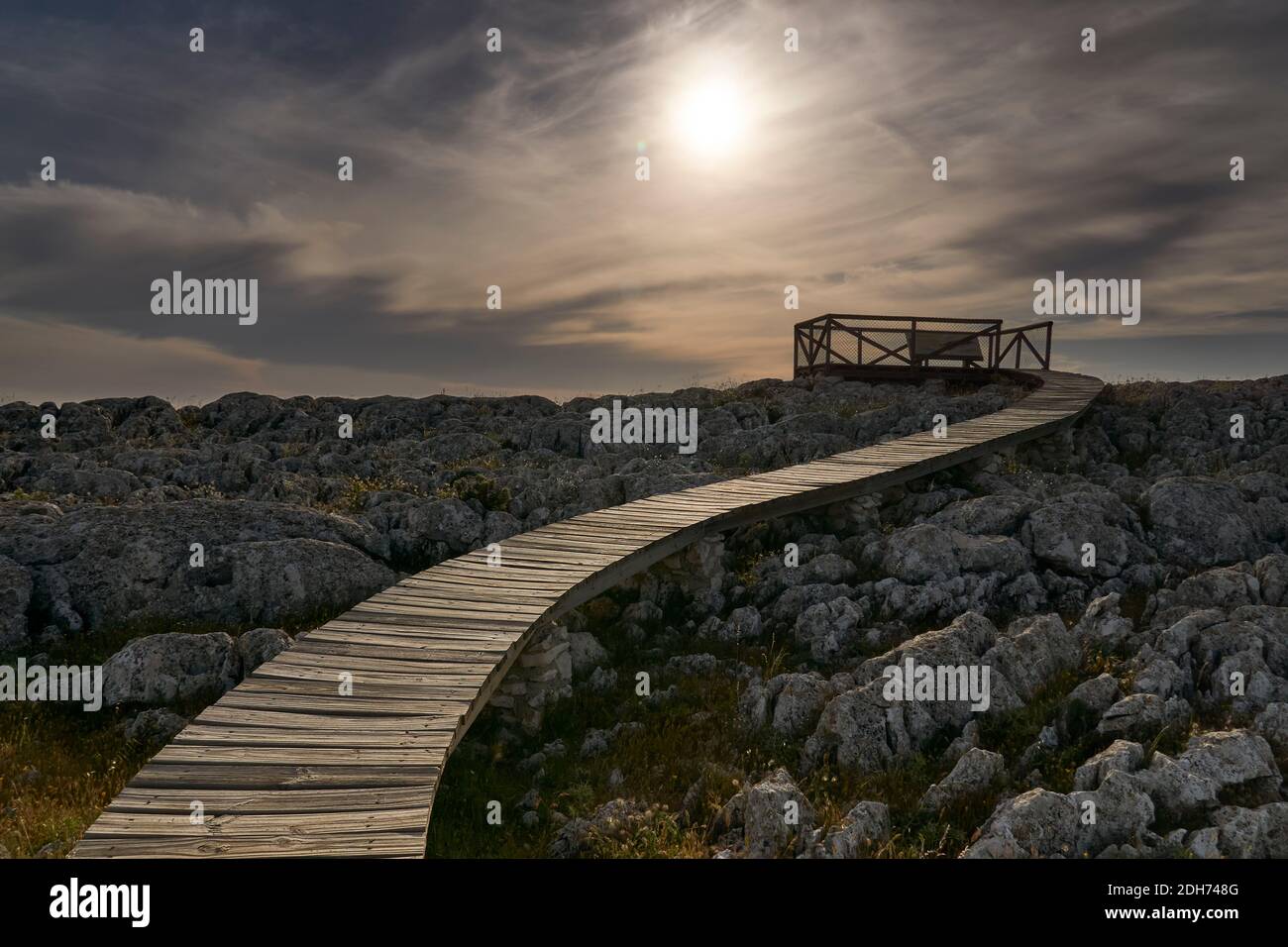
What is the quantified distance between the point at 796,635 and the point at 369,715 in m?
6.65

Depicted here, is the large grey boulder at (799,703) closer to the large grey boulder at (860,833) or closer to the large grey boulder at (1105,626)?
the large grey boulder at (860,833)

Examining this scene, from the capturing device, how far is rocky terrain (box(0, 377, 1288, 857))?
757 cm

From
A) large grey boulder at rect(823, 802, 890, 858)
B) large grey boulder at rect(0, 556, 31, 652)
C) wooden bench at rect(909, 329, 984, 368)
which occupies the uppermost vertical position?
wooden bench at rect(909, 329, 984, 368)

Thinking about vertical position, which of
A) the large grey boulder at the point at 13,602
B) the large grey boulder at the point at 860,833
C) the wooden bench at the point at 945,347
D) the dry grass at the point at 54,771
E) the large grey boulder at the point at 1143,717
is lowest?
the large grey boulder at the point at 860,833

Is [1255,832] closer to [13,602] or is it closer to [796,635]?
[796,635]

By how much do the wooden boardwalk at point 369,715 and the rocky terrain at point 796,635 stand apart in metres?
1.18

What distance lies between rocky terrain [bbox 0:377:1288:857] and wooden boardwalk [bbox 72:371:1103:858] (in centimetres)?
118

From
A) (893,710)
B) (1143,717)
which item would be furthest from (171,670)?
(1143,717)

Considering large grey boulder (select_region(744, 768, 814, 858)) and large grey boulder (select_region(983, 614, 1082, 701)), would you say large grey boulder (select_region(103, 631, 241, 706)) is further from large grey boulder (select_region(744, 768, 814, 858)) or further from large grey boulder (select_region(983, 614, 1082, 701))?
large grey boulder (select_region(983, 614, 1082, 701))

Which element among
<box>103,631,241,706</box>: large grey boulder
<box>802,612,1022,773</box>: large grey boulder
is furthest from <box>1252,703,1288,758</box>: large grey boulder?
<box>103,631,241,706</box>: large grey boulder

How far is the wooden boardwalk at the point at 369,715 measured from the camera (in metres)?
5.46

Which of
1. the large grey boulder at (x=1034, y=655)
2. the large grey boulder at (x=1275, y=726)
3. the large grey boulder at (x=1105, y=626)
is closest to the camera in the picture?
the large grey boulder at (x=1275, y=726)

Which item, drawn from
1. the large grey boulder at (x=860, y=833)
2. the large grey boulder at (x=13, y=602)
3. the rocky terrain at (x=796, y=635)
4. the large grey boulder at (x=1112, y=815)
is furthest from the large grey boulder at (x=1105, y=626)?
the large grey boulder at (x=13, y=602)
